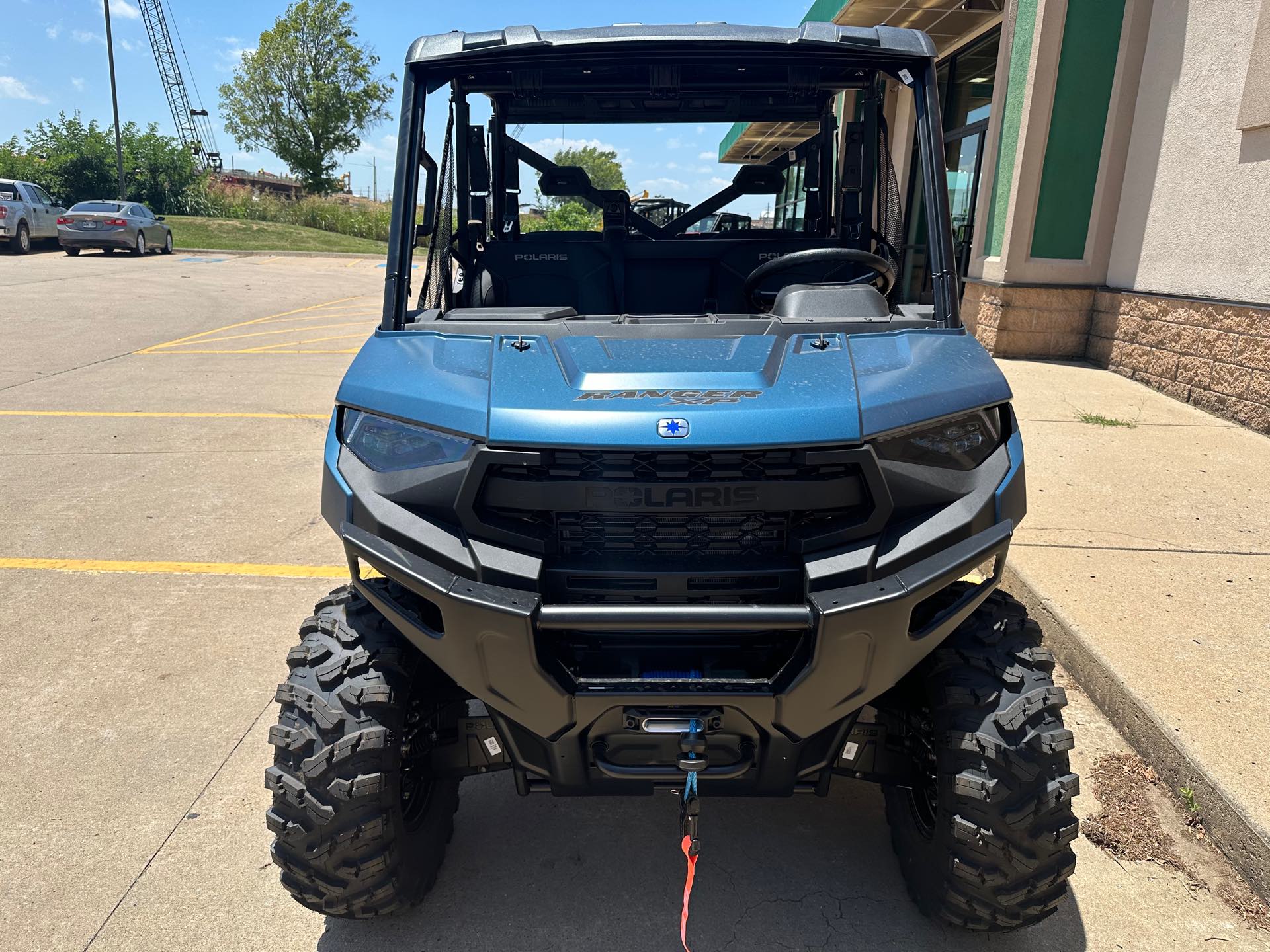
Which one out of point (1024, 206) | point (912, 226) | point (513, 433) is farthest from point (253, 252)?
point (513, 433)

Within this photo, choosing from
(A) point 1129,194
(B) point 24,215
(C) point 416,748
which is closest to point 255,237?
(B) point 24,215

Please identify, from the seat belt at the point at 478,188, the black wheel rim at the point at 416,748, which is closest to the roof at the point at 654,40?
the seat belt at the point at 478,188

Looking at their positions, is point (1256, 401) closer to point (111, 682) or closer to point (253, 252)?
point (111, 682)

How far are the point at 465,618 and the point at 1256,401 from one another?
6868mm

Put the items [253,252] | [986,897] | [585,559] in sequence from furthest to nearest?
[253,252]
[986,897]
[585,559]

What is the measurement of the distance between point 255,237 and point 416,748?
110 feet

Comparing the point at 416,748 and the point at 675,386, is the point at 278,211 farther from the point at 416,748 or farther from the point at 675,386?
the point at 675,386

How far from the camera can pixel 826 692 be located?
195 cm

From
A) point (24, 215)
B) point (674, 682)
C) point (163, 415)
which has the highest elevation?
point (24, 215)

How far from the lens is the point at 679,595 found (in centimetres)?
201

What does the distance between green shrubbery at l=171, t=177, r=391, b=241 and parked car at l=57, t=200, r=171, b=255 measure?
47.2ft

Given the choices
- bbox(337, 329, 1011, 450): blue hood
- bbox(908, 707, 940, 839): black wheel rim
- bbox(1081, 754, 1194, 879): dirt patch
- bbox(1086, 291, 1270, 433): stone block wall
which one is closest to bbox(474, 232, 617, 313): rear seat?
bbox(337, 329, 1011, 450): blue hood

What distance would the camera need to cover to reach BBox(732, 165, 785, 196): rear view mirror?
418 centimetres

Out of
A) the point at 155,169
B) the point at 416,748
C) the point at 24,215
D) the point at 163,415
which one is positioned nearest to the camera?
the point at 416,748
